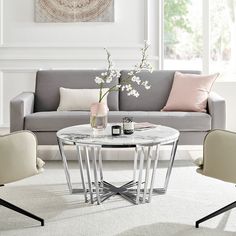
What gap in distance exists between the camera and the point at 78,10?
6.32m

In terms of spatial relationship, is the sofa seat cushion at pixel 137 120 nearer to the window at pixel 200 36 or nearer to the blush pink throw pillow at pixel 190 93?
the blush pink throw pillow at pixel 190 93

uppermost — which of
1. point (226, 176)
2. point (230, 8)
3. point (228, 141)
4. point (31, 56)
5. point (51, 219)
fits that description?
point (230, 8)

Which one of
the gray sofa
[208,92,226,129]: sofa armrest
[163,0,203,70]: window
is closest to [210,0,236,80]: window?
[163,0,203,70]: window

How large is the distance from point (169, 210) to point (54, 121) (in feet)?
5.60

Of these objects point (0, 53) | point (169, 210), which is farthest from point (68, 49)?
point (169, 210)

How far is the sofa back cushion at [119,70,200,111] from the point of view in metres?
5.40

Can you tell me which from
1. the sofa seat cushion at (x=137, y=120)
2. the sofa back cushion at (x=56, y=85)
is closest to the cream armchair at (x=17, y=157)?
the sofa seat cushion at (x=137, y=120)

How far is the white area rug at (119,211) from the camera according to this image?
312 centimetres

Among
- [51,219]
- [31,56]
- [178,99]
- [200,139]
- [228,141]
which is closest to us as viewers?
[228,141]

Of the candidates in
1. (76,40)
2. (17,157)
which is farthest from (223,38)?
(17,157)

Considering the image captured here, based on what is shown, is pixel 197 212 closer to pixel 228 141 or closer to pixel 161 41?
pixel 228 141

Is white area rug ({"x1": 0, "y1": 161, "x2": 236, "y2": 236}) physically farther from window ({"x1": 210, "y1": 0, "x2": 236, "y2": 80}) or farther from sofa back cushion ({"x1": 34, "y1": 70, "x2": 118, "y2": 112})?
window ({"x1": 210, "y1": 0, "x2": 236, "y2": 80})

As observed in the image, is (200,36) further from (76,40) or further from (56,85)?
(56,85)

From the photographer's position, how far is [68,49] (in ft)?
21.0
